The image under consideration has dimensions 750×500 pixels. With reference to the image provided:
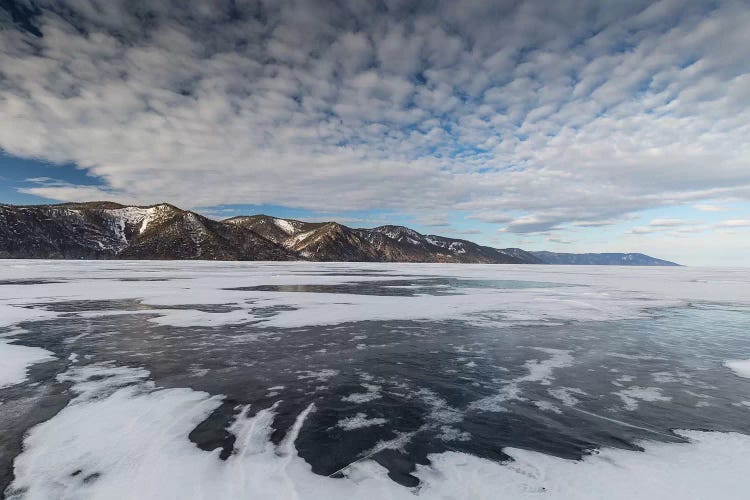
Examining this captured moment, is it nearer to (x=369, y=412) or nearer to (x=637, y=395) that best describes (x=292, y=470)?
(x=369, y=412)

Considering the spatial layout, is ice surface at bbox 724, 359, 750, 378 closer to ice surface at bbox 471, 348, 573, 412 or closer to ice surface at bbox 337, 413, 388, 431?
ice surface at bbox 471, 348, 573, 412

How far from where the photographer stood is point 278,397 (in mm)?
7742

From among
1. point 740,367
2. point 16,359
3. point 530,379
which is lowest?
point 16,359

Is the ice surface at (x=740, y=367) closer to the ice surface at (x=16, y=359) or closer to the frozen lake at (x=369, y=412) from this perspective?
the frozen lake at (x=369, y=412)

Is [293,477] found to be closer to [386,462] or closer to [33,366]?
[386,462]

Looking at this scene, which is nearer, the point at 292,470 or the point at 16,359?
the point at 292,470

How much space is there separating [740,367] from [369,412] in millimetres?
10267

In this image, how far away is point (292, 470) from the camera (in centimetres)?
509

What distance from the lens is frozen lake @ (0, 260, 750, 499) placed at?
193 inches

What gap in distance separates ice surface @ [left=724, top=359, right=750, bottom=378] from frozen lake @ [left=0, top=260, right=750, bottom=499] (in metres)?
0.07

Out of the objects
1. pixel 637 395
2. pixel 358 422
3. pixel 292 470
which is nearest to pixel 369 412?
pixel 358 422

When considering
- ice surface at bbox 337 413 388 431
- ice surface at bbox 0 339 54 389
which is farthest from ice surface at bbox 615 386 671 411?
ice surface at bbox 0 339 54 389

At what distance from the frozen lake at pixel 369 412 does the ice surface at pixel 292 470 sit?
0.03 m

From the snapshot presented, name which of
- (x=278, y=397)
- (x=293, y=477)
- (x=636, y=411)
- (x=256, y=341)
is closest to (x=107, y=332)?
(x=256, y=341)
